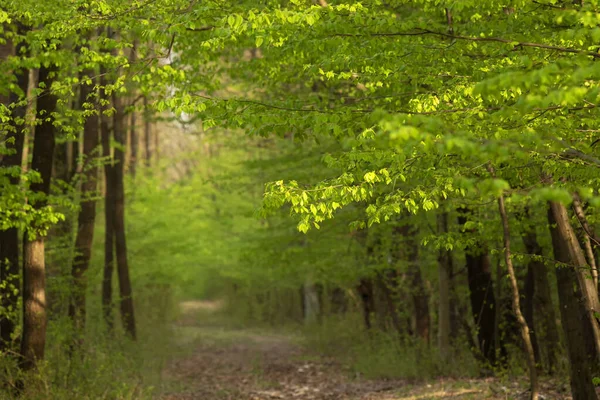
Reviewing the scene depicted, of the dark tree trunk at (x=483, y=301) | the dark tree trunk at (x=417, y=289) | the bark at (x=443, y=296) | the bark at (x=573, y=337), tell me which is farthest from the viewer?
the dark tree trunk at (x=417, y=289)

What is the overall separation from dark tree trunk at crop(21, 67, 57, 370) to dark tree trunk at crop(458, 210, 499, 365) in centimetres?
808

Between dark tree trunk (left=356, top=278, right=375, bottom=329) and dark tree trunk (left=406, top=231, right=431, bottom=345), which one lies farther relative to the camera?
dark tree trunk (left=356, top=278, right=375, bottom=329)

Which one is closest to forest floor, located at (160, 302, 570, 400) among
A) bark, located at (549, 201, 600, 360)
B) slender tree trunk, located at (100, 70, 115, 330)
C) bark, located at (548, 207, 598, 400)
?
bark, located at (548, 207, 598, 400)

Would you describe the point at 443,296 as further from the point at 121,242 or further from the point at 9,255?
the point at 121,242

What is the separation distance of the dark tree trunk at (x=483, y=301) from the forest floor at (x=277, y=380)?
2.85 feet

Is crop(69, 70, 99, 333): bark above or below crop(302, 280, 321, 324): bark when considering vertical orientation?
above

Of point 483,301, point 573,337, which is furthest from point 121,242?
point 573,337

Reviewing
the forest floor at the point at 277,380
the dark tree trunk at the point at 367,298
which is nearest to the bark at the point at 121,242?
the forest floor at the point at 277,380

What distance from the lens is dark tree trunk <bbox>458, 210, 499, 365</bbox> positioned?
15133 millimetres

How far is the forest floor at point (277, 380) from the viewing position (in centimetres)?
1353

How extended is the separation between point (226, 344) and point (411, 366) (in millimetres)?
13471

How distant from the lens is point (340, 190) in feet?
25.3

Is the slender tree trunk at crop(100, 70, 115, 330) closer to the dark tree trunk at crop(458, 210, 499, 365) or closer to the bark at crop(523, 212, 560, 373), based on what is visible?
the dark tree trunk at crop(458, 210, 499, 365)

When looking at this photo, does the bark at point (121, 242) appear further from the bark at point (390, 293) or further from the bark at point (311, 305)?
the bark at point (311, 305)
